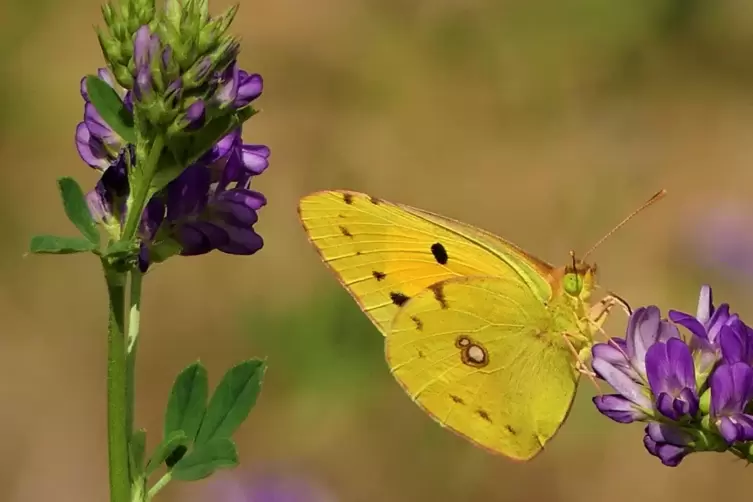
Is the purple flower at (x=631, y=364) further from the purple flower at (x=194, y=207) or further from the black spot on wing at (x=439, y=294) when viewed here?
the purple flower at (x=194, y=207)

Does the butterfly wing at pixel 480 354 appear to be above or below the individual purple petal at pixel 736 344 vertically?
below

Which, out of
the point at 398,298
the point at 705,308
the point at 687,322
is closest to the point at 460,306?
the point at 398,298

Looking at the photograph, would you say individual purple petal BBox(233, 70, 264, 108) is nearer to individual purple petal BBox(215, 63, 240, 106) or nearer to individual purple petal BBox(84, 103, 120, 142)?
individual purple petal BBox(215, 63, 240, 106)

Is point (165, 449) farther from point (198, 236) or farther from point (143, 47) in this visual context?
point (143, 47)

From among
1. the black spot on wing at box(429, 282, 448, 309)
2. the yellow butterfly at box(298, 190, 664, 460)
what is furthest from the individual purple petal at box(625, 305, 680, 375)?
the black spot on wing at box(429, 282, 448, 309)

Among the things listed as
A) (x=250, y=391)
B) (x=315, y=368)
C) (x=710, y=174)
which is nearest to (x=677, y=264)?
(x=710, y=174)

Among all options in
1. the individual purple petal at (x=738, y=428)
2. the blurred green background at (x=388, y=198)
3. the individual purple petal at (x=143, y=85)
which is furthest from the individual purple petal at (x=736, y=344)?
the blurred green background at (x=388, y=198)
